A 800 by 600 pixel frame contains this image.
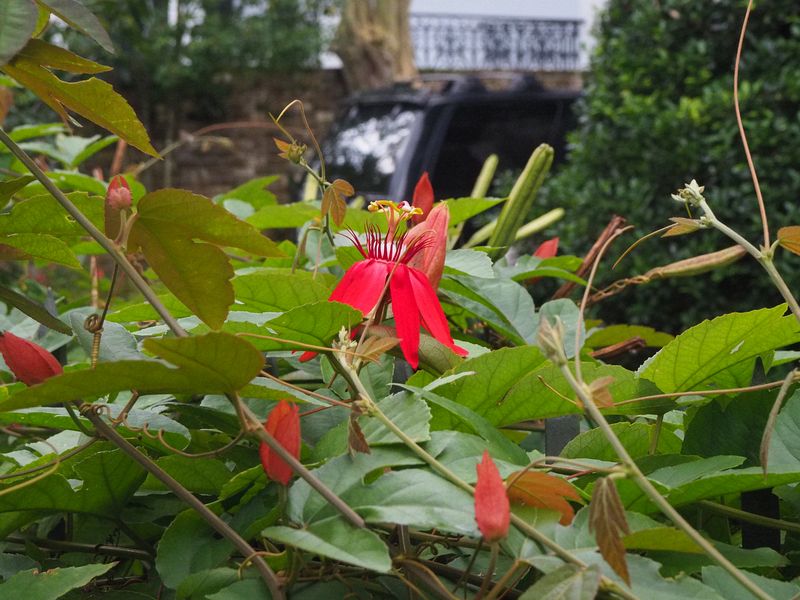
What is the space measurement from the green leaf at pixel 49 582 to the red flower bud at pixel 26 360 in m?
0.11

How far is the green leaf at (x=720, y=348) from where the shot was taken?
566 mm

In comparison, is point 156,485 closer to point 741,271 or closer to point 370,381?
point 370,381

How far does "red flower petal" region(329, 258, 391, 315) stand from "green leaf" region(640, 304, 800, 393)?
184 millimetres

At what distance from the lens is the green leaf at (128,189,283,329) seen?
495 millimetres

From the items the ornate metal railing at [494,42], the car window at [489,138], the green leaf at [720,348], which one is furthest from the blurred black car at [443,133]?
the ornate metal railing at [494,42]

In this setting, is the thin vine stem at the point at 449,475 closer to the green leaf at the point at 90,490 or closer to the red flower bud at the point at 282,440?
the red flower bud at the point at 282,440

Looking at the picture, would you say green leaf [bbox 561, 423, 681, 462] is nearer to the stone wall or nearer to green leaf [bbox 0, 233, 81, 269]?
green leaf [bbox 0, 233, 81, 269]

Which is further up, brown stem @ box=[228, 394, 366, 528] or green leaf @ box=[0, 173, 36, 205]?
green leaf @ box=[0, 173, 36, 205]

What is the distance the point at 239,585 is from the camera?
1.52 ft

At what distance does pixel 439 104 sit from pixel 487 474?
219 inches

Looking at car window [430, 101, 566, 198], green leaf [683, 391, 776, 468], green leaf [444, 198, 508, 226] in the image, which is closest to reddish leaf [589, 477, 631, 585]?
green leaf [683, 391, 776, 468]

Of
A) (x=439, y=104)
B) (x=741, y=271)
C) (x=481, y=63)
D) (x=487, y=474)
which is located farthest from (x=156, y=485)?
(x=481, y=63)

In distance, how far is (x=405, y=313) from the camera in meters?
0.56

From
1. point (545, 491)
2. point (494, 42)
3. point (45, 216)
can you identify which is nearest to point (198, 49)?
point (494, 42)
